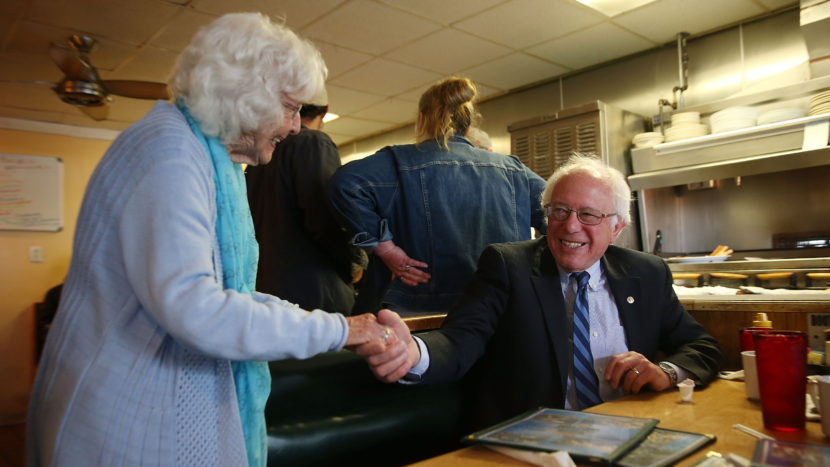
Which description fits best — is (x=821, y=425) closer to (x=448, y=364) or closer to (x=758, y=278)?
(x=448, y=364)

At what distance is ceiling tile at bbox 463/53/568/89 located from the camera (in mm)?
4957

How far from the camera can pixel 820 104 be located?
364 centimetres

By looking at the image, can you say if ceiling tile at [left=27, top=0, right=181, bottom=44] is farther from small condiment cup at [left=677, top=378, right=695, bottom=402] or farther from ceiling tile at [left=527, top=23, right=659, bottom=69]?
small condiment cup at [left=677, top=378, right=695, bottom=402]

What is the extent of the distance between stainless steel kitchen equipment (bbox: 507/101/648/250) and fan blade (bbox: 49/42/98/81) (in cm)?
334

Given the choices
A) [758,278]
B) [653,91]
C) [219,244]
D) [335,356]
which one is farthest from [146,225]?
[653,91]

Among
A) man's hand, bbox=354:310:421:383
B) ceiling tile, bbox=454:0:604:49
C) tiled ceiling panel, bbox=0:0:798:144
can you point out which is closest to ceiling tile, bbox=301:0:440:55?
tiled ceiling panel, bbox=0:0:798:144

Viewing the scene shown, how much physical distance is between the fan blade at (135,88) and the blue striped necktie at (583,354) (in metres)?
3.12

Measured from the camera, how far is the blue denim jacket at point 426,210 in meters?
2.27

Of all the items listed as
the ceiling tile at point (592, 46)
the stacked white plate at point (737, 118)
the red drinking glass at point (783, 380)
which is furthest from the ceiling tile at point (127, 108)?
the red drinking glass at point (783, 380)

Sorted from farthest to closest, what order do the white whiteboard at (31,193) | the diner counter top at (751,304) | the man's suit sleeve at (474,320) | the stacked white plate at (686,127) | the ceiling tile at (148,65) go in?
the white whiteboard at (31,193) < the ceiling tile at (148,65) < the stacked white plate at (686,127) < the diner counter top at (751,304) < the man's suit sleeve at (474,320)

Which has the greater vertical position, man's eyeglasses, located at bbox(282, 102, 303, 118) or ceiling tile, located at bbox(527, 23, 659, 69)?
ceiling tile, located at bbox(527, 23, 659, 69)

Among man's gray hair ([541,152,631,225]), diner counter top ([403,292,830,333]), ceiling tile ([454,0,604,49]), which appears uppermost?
ceiling tile ([454,0,604,49])

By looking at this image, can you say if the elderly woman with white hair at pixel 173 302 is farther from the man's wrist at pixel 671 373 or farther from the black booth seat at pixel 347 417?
the man's wrist at pixel 671 373

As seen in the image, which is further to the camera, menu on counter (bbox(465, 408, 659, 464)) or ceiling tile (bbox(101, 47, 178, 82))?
ceiling tile (bbox(101, 47, 178, 82))
